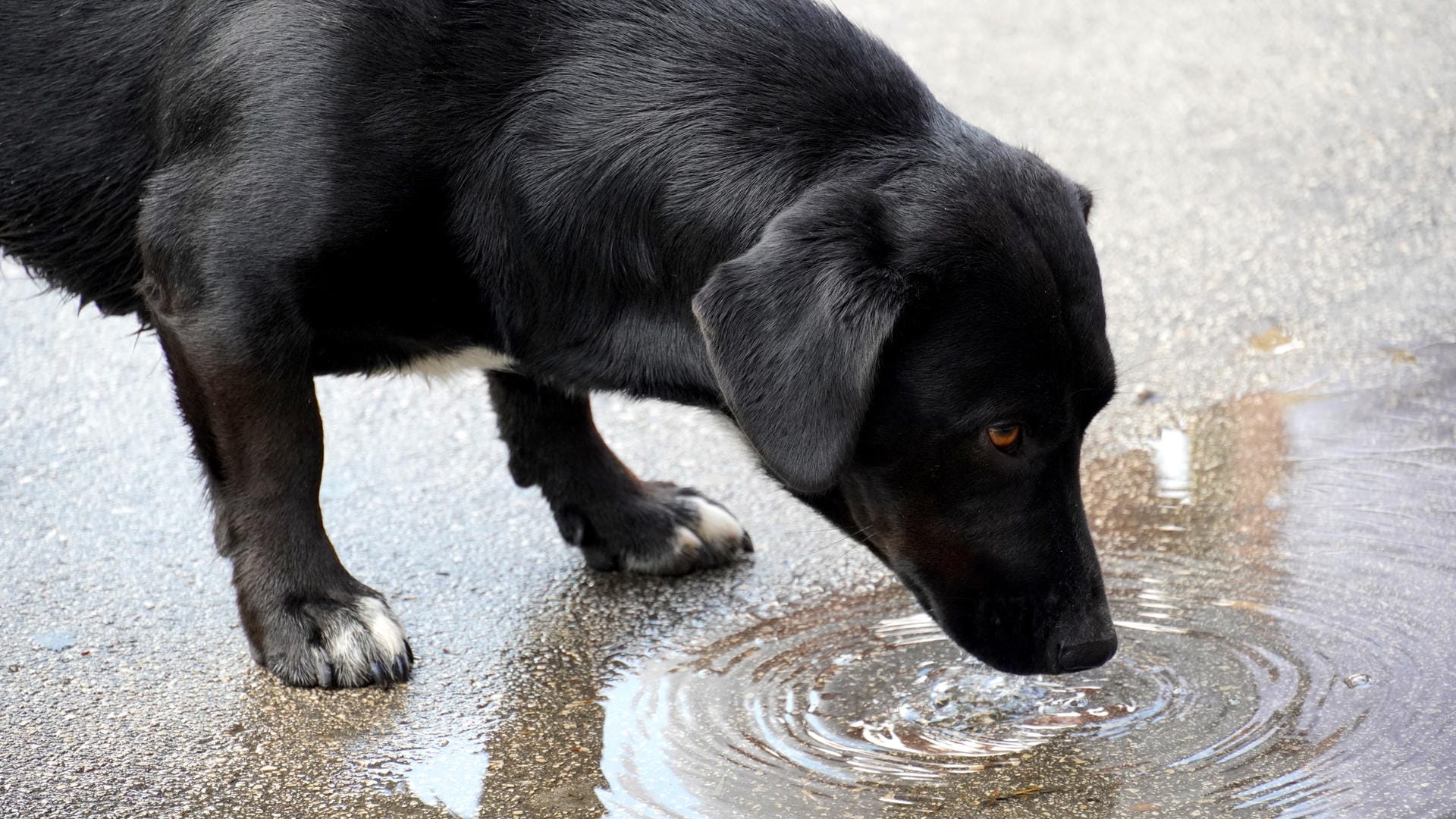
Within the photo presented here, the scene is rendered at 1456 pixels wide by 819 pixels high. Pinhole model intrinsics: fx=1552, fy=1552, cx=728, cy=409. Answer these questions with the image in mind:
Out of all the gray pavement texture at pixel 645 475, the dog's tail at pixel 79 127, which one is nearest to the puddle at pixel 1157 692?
the gray pavement texture at pixel 645 475

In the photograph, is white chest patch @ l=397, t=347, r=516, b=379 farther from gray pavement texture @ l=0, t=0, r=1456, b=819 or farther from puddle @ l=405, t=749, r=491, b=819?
puddle @ l=405, t=749, r=491, b=819

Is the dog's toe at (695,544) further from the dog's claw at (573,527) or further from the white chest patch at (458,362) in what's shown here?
the white chest patch at (458,362)

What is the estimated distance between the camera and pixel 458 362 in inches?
122

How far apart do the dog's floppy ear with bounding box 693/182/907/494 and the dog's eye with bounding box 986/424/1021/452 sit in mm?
265

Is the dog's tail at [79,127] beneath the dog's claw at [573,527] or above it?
above

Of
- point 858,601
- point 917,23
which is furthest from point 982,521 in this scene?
point 917,23

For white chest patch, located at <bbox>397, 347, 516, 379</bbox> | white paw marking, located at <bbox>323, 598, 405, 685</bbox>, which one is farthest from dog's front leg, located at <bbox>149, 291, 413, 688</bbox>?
white chest patch, located at <bbox>397, 347, 516, 379</bbox>

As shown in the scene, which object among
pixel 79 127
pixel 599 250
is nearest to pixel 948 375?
pixel 599 250

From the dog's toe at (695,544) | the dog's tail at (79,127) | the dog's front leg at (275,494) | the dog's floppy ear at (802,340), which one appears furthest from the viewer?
the dog's toe at (695,544)

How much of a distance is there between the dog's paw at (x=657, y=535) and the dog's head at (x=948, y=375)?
68 centimetres

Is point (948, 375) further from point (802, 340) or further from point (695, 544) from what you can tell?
point (695, 544)

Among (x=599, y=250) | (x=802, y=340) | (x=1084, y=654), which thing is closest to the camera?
(x=802, y=340)

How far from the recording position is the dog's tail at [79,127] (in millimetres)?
3035

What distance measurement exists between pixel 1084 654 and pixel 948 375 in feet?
1.79
